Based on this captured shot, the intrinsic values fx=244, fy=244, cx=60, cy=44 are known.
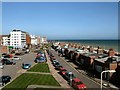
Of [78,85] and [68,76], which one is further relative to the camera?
Result: [68,76]

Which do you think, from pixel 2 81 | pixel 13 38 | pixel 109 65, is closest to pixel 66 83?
pixel 109 65

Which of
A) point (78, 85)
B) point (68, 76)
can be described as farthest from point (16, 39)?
point (78, 85)

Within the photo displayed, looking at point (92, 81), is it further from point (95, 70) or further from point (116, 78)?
point (95, 70)

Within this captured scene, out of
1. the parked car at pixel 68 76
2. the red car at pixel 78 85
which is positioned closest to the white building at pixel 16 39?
the parked car at pixel 68 76

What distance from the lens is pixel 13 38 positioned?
10519cm

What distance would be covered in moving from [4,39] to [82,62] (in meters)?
73.3

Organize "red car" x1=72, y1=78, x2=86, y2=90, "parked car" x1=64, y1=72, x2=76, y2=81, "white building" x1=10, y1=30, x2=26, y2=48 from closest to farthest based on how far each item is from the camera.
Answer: "red car" x1=72, y1=78, x2=86, y2=90 < "parked car" x1=64, y1=72, x2=76, y2=81 < "white building" x1=10, y1=30, x2=26, y2=48

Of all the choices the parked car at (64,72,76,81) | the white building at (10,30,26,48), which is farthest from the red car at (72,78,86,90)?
the white building at (10,30,26,48)

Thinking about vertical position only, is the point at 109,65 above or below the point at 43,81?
above

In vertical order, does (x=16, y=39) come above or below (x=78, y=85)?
above

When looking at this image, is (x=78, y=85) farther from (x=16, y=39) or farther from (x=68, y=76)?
(x=16, y=39)

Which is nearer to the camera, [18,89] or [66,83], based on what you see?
[18,89]

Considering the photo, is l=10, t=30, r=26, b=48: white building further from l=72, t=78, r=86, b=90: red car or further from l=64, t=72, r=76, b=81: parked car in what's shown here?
l=72, t=78, r=86, b=90: red car

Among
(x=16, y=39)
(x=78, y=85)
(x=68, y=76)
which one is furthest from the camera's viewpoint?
(x=16, y=39)
